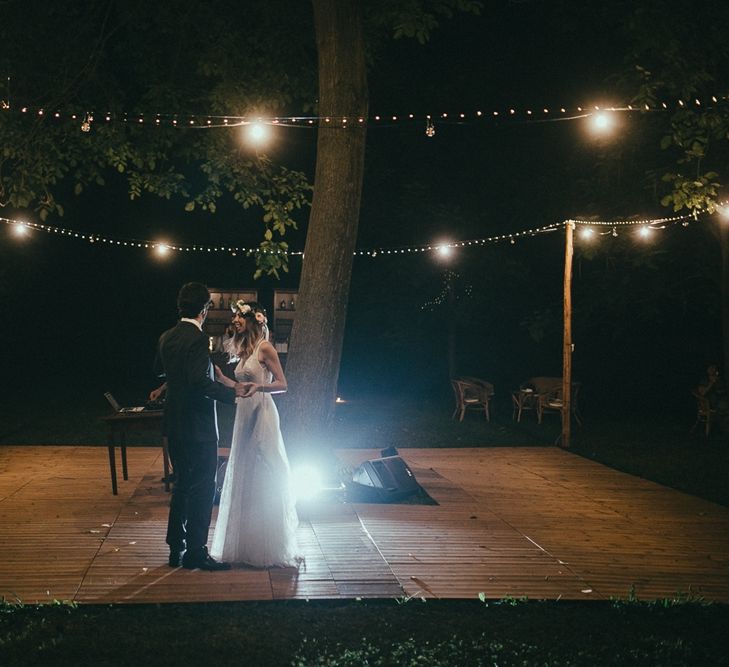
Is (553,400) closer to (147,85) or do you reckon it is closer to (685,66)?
(685,66)

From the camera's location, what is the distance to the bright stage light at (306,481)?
7164mm

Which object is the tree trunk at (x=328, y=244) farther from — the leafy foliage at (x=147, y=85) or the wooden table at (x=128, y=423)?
the leafy foliage at (x=147, y=85)

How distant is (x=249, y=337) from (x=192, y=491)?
4.18 ft

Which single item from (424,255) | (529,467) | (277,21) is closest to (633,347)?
(424,255)

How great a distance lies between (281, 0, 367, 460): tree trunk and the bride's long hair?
1.67m

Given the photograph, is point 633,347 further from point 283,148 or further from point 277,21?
point 277,21

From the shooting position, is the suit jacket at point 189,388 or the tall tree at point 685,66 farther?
the tall tree at point 685,66

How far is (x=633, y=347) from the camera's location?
898 inches

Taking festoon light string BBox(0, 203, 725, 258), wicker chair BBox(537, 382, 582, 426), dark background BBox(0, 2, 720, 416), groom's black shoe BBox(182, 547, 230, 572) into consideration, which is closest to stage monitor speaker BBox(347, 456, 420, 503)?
groom's black shoe BBox(182, 547, 230, 572)

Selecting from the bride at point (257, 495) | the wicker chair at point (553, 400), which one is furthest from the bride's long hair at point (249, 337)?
the wicker chair at point (553, 400)

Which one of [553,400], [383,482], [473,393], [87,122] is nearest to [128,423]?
[383,482]

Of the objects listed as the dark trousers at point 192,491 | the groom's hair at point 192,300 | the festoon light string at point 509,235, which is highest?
the festoon light string at point 509,235

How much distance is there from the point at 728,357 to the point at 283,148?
12.5 meters

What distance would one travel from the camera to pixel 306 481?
7281 millimetres
